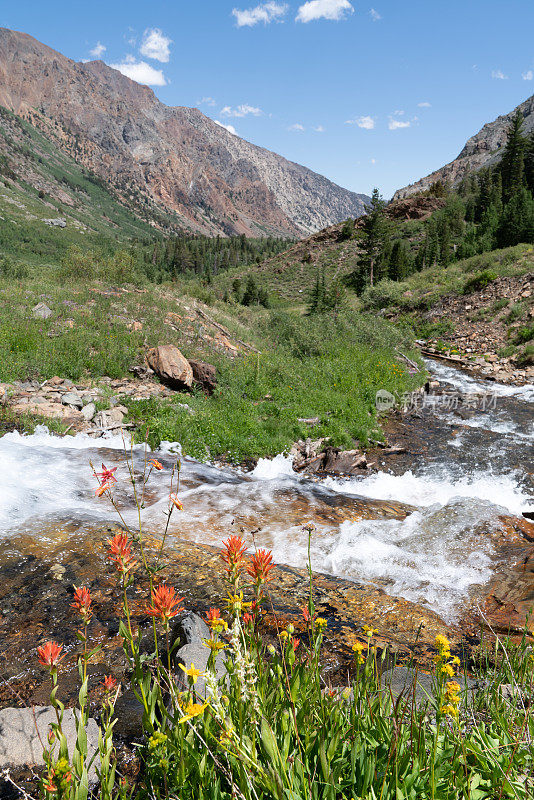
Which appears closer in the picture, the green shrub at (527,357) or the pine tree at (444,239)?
Answer: the green shrub at (527,357)

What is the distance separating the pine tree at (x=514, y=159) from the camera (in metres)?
57.7

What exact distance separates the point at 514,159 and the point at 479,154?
379 feet

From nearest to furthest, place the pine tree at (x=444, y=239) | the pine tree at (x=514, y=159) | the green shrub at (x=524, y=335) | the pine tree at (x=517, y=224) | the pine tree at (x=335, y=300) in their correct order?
the green shrub at (x=524, y=335), the pine tree at (x=517, y=224), the pine tree at (x=335, y=300), the pine tree at (x=444, y=239), the pine tree at (x=514, y=159)

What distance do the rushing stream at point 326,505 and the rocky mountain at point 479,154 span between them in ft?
444

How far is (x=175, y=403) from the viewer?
9.94 metres

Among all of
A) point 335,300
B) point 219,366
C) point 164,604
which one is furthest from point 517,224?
point 164,604

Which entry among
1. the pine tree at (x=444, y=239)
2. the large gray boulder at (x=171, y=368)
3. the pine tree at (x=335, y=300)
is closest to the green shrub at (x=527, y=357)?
the large gray boulder at (x=171, y=368)

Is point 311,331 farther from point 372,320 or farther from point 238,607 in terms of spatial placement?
point 238,607

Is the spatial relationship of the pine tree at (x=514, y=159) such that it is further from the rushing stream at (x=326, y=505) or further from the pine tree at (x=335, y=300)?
the rushing stream at (x=326, y=505)

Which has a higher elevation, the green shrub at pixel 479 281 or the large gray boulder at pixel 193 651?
the green shrub at pixel 479 281

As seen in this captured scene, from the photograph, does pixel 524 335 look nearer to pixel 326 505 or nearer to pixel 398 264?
pixel 326 505

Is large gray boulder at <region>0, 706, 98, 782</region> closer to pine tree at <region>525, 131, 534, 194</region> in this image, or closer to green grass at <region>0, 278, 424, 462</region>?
green grass at <region>0, 278, 424, 462</region>

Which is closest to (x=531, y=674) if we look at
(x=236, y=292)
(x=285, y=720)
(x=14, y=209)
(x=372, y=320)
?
(x=285, y=720)

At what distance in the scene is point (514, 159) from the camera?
60.4m
